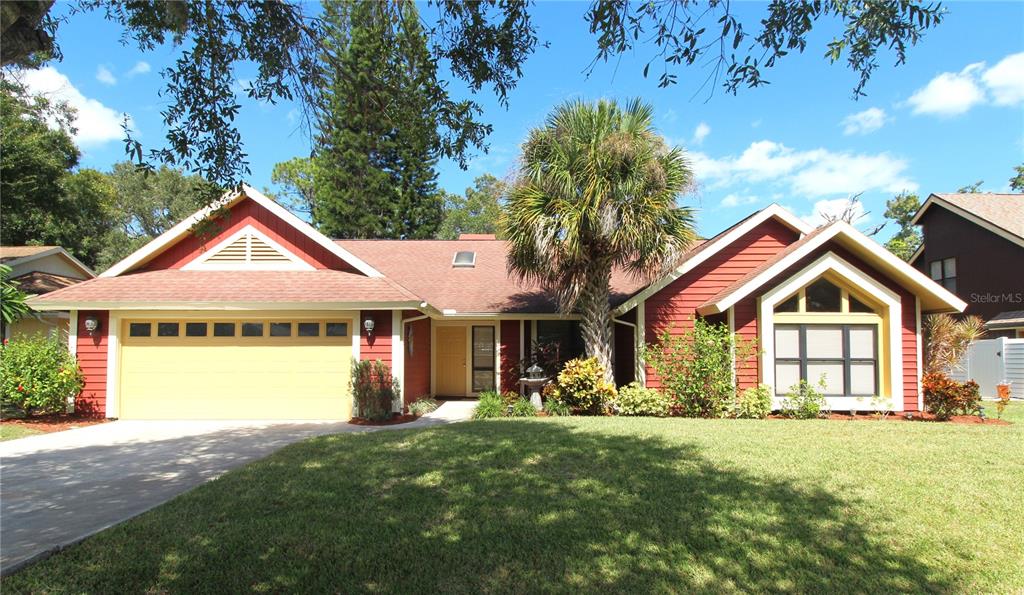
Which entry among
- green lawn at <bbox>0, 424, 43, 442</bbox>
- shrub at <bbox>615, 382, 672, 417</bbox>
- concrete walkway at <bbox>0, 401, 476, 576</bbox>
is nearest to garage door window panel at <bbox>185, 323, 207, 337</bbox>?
concrete walkway at <bbox>0, 401, 476, 576</bbox>

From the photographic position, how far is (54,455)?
795cm

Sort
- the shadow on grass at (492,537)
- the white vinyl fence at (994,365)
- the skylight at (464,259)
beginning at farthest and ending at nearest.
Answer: the skylight at (464,259), the white vinyl fence at (994,365), the shadow on grass at (492,537)

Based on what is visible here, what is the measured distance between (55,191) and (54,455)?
22.5 meters

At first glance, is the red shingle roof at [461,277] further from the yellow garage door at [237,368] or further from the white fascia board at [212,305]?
the yellow garage door at [237,368]

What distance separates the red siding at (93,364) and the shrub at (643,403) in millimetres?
11032

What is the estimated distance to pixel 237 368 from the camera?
11.6 m

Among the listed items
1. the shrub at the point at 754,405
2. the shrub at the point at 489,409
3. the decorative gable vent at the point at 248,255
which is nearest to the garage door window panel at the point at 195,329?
the decorative gable vent at the point at 248,255

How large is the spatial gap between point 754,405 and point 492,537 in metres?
8.71

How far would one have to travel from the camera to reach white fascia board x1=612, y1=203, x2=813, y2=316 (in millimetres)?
12164

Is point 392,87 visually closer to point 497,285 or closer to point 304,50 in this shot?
point 304,50

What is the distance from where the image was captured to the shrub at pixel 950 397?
11.0 m

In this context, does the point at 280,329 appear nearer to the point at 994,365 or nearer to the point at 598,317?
the point at 598,317

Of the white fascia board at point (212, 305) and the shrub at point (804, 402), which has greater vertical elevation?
the white fascia board at point (212, 305)

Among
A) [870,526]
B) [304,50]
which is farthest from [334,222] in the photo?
[870,526]
